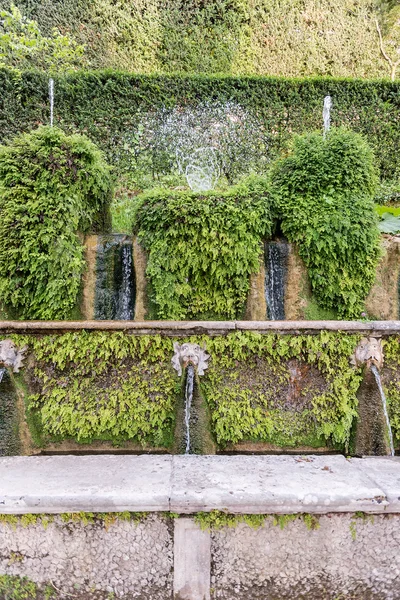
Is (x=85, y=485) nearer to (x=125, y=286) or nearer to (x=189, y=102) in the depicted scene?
(x=125, y=286)

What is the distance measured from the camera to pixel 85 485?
5.91 feet

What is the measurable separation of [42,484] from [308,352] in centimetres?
205

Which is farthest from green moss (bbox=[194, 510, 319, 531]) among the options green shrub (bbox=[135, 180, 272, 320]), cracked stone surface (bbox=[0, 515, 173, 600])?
green shrub (bbox=[135, 180, 272, 320])

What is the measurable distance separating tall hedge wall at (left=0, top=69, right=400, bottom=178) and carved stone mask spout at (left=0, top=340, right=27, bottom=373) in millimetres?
5006

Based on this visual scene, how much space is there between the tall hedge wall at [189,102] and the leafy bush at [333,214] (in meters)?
3.96

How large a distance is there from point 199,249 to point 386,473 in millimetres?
2152

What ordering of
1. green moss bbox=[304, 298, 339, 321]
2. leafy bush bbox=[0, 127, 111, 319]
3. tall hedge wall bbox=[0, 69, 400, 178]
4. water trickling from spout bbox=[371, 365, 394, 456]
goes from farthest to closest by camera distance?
tall hedge wall bbox=[0, 69, 400, 178]
green moss bbox=[304, 298, 339, 321]
leafy bush bbox=[0, 127, 111, 319]
water trickling from spout bbox=[371, 365, 394, 456]

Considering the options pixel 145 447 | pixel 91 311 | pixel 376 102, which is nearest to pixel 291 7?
pixel 376 102

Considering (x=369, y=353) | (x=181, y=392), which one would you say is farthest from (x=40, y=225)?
(x=369, y=353)

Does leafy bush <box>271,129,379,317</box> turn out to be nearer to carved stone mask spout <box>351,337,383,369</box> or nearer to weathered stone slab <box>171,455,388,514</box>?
carved stone mask spout <box>351,337,383,369</box>

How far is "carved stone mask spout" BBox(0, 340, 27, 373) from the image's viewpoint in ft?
9.42

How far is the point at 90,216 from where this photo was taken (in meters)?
3.62

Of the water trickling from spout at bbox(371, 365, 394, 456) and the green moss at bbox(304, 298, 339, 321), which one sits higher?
the green moss at bbox(304, 298, 339, 321)

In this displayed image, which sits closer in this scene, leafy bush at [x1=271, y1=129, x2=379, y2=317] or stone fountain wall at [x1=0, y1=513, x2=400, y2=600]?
stone fountain wall at [x1=0, y1=513, x2=400, y2=600]
